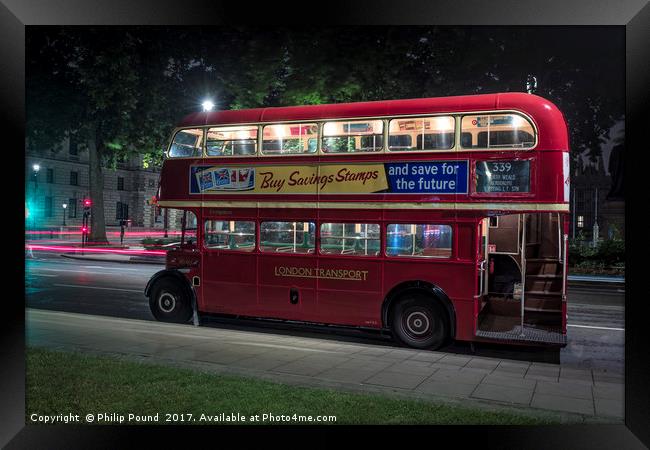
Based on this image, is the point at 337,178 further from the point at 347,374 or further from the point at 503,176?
the point at 347,374

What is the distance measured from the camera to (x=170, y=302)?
446 inches

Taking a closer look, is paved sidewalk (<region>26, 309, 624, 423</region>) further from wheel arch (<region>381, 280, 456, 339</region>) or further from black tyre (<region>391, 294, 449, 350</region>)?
wheel arch (<region>381, 280, 456, 339</region>)

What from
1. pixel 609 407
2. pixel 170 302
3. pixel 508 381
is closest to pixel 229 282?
pixel 170 302

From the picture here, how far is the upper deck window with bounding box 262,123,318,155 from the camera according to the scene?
9.91m

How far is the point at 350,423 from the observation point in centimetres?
564

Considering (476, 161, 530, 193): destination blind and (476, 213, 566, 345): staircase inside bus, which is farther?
(476, 213, 566, 345): staircase inside bus

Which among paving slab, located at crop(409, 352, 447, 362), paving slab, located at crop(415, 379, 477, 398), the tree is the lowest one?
paving slab, located at crop(409, 352, 447, 362)

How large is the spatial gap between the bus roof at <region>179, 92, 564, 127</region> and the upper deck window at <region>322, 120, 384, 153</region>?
157 mm

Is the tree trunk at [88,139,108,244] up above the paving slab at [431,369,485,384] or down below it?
above

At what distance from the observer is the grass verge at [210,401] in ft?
18.7

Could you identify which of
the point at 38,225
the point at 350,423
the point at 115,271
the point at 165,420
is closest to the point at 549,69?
the point at 350,423

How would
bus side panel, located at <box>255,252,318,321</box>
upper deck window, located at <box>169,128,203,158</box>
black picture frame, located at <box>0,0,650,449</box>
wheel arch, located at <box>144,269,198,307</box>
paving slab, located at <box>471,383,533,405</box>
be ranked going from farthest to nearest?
wheel arch, located at <box>144,269,198,307</box> < upper deck window, located at <box>169,128,203,158</box> < bus side panel, located at <box>255,252,318,321</box> < paving slab, located at <box>471,383,533,405</box> < black picture frame, located at <box>0,0,650,449</box>

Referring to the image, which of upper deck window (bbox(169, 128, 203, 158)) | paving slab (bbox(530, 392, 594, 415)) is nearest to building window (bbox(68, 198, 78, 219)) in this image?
upper deck window (bbox(169, 128, 203, 158))
